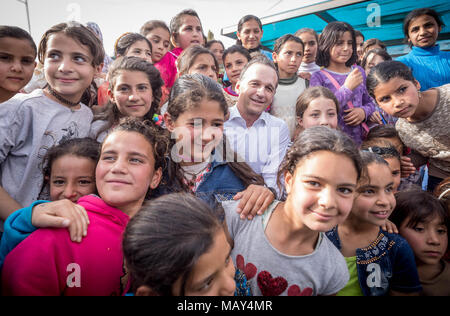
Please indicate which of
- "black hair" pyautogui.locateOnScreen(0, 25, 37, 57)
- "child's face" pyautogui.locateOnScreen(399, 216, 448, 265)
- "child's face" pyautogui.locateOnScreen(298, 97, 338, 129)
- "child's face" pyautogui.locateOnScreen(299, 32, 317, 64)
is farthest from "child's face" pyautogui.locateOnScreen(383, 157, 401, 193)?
"black hair" pyautogui.locateOnScreen(0, 25, 37, 57)

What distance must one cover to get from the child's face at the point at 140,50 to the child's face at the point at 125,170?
1700 mm

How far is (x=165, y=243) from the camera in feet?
2.92

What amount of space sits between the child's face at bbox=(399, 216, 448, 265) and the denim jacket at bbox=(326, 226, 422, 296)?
0.22 m

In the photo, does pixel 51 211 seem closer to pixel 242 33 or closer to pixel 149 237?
pixel 149 237

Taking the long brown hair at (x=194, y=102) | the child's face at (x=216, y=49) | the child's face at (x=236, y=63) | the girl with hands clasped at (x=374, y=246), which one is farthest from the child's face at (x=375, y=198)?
the child's face at (x=216, y=49)

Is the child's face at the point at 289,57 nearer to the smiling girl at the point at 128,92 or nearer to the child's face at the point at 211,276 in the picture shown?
the smiling girl at the point at 128,92

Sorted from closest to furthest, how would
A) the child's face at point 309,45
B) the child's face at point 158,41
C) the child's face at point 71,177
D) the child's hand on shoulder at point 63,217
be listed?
the child's hand on shoulder at point 63,217
the child's face at point 71,177
the child's face at point 158,41
the child's face at point 309,45

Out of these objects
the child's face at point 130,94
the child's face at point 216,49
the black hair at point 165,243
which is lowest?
the black hair at point 165,243

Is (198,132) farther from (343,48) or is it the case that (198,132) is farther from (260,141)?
(343,48)

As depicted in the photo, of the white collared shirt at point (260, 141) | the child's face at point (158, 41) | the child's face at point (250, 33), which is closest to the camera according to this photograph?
the white collared shirt at point (260, 141)

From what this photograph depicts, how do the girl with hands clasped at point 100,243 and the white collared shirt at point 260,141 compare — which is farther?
the white collared shirt at point 260,141

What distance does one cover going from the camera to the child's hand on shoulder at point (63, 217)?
101cm

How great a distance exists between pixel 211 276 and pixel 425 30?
12.0 ft

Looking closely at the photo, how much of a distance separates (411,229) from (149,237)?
5.57 ft
